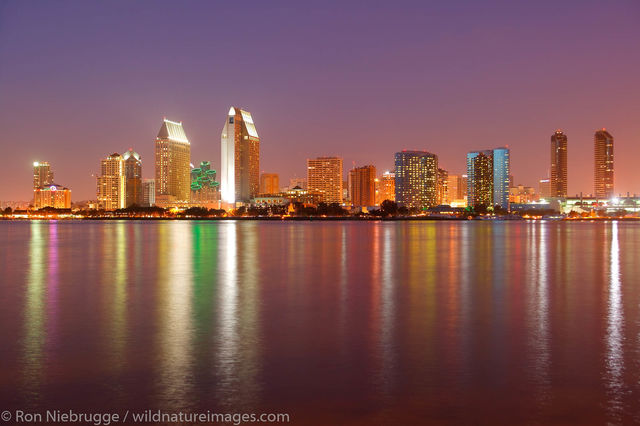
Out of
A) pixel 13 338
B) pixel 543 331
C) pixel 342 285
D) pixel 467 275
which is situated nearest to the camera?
pixel 13 338

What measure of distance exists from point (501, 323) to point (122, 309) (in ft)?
39.4

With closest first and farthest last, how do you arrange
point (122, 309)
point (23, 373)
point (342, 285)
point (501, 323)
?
point (23, 373)
point (501, 323)
point (122, 309)
point (342, 285)

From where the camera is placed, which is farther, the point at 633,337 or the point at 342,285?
the point at 342,285

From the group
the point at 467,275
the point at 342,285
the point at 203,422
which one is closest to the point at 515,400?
the point at 203,422

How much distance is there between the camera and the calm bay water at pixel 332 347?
9484 mm

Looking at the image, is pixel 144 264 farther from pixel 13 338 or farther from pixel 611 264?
pixel 611 264

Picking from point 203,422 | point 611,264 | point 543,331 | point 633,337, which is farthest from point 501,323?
point 611,264

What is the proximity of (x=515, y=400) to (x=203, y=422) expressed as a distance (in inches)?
203

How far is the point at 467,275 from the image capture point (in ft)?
96.6

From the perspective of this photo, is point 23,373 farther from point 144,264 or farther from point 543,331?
point 144,264

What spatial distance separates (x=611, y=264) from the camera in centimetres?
3641

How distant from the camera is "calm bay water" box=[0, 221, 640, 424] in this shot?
31.1 feet

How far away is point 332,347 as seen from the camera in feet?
44.1

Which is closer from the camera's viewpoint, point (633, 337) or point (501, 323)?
point (633, 337)
